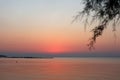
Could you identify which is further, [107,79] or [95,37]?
[107,79]

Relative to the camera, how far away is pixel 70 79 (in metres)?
47.9

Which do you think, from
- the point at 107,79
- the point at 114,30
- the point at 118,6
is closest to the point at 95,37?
the point at 114,30

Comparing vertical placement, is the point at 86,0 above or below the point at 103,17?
above

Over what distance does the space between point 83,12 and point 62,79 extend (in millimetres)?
42528

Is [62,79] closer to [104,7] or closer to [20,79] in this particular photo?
[20,79]

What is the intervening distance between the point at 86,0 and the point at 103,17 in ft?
1.55

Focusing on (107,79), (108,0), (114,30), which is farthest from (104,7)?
(107,79)

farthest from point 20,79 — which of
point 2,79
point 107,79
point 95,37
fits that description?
point 95,37

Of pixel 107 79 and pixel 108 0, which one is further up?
pixel 108 0

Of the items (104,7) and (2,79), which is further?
(2,79)

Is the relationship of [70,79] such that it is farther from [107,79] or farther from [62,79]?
[107,79]

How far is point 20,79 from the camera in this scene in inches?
1859

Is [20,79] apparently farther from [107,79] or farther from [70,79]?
[107,79]

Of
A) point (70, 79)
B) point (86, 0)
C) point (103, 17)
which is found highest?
point (86, 0)
